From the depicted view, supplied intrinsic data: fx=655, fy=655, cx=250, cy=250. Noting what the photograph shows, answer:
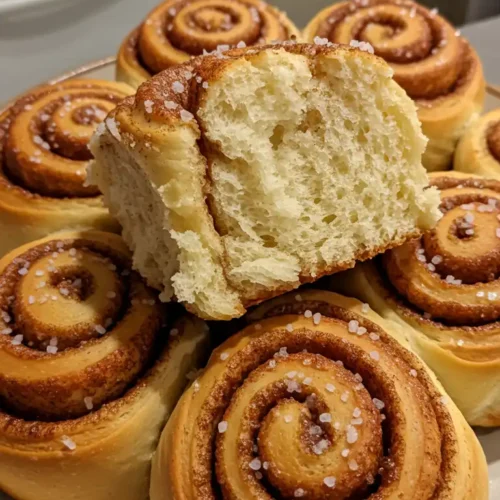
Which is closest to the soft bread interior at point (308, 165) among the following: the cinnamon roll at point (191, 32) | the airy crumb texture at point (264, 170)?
the airy crumb texture at point (264, 170)

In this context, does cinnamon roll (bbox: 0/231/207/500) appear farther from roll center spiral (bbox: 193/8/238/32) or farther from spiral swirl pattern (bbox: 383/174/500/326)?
roll center spiral (bbox: 193/8/238/32)

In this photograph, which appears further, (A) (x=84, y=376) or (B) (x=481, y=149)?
(B) (x=481, y=149)

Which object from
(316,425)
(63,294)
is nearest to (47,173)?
(63,294)

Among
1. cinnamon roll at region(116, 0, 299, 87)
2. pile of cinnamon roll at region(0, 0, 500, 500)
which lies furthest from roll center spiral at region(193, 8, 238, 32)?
pile of cinnamon roll at region(0, 0, 500, 500)

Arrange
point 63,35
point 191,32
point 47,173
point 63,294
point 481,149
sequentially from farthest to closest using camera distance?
point 63,35 < point 191,32 < point 481,149 < point 47,173 < point 63,294

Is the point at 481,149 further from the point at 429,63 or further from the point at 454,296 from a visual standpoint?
the point at 454,296

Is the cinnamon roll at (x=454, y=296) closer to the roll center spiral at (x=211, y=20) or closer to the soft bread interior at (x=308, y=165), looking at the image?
the soft bread interior at (x=308, y=165)
